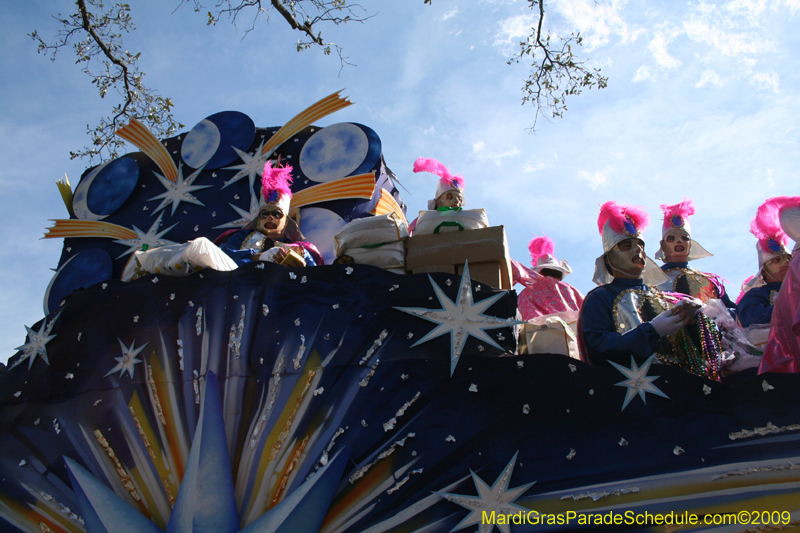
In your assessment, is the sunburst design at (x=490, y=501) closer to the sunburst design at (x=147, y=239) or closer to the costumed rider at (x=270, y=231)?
the costumed rider at (x=270, y=231)

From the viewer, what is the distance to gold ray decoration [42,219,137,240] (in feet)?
18.6

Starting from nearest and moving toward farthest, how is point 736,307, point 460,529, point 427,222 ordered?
point 460,529, point 427,222, point 736,307

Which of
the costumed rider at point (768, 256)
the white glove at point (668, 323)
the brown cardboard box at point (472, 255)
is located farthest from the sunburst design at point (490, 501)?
the costumed rider at point (768, 256)

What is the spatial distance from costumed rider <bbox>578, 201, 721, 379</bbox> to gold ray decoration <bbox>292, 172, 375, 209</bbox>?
218cm

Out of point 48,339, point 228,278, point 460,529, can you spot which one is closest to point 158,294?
point 228,278

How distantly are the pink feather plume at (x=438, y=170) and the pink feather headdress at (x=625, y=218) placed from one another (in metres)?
1.50

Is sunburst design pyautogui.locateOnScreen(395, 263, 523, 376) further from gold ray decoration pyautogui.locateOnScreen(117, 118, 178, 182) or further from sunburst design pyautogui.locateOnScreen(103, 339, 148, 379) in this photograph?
gold ray decoration pyautogui.locateOnScreen(117, 118, 178, 182)

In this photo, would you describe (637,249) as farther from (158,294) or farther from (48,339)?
(48,339)

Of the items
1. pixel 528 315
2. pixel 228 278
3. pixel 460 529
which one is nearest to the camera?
pixel 460 529

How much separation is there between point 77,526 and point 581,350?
2699mm

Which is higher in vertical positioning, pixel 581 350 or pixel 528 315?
pixel 528 315

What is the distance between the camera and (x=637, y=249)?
3.53m

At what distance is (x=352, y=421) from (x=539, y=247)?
4.30 metres

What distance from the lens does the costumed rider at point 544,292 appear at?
545 centimetres
